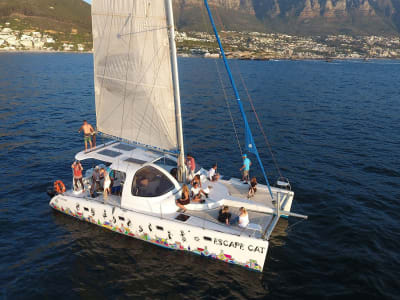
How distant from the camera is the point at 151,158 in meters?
16.3

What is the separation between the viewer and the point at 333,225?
16938 mm

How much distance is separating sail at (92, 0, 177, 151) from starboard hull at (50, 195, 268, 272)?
13.4 ft

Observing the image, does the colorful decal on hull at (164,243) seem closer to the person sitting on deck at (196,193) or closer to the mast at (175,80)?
the person sitting on deck at (196,193)

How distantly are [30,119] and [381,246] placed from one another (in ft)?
133

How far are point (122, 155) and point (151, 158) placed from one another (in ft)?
5.83

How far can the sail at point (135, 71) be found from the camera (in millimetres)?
A: 13617

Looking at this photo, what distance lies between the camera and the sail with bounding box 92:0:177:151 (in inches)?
536

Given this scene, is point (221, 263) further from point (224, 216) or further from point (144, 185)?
point (144, 185)

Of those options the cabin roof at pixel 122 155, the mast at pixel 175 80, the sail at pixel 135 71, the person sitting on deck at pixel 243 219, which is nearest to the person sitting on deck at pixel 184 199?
the mast at pixel 175 80

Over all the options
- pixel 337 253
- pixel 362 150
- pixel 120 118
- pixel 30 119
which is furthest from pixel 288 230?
pixel 30 119

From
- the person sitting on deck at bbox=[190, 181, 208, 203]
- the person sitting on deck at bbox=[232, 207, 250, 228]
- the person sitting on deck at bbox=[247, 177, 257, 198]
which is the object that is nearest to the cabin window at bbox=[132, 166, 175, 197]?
the person sitting on deck at bbox=[190, 181, 208, 203]

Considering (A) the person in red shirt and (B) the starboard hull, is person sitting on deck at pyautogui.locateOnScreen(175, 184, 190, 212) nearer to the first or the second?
(B) the starboard hull

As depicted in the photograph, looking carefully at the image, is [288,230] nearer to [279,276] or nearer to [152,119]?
[279,276]

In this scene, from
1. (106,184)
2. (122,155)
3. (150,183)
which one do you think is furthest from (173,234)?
(122,155)
